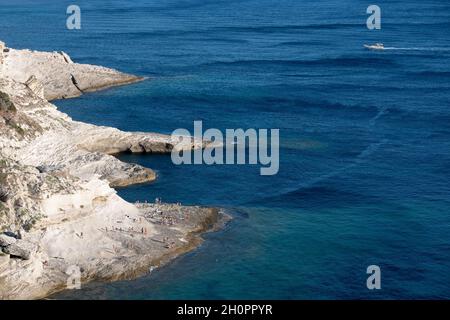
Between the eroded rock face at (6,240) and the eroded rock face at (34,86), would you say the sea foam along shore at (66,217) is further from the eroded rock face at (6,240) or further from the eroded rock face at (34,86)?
the eroded rock face at (34,86)

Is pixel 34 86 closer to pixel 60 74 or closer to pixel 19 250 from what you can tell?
pixel 60 74

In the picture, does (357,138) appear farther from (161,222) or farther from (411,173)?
(161,222)

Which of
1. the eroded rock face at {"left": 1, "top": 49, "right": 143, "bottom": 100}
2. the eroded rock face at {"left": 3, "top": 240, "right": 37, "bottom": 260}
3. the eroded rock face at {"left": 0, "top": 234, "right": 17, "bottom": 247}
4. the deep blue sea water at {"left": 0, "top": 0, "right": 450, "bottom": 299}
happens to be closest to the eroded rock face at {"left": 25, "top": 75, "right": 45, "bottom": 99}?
the deep blue sea water at {"left": 0, "top": 0, "right": 450, "bottom": 299}

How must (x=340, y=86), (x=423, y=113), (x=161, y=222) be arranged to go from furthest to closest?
1. (x=340, y=86)
2. (x=423, y=113)
3. (x=161, y=222)

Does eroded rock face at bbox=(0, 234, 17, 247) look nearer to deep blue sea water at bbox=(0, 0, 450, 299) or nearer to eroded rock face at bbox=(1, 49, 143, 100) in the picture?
deep blue sea water at bbox=(0, 0, 450, 299)

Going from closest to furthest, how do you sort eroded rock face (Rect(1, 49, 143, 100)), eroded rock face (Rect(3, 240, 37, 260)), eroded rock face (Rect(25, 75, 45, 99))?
eroded rock face (Rect(3, 240, 37, 260)) < eroded rock face (Rect(25, 75, 45, 99)) < eroded rock face (Rect(1, 49, 143, 100))

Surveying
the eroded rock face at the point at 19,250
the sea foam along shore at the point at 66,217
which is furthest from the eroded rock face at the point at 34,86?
the eroded rock face at the point at 19,250
